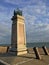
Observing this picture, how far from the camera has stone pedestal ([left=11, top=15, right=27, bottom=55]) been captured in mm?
12133

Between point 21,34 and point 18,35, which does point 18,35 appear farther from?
point 21,34

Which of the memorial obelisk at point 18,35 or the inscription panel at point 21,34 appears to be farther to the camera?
the inscription panel at point 21,34

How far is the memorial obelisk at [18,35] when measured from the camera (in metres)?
12.1

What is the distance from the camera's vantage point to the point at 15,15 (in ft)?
42.4

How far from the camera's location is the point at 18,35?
12328 mm

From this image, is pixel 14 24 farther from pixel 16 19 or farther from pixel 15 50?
pixel 15 50

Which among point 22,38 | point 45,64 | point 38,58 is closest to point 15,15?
point 22,38

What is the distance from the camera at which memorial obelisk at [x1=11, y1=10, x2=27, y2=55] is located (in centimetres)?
1215

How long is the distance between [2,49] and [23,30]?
19.3 ft

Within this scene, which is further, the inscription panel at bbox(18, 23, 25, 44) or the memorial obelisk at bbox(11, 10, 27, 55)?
the inscription panel at bbox(18, 23, 25, 44)

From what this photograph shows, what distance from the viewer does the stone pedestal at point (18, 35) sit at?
12.1 meters

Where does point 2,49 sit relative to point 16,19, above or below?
below

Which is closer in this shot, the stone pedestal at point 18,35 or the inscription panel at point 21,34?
the stone pedestal at point 18,35

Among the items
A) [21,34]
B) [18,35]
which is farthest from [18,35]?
[21,34]
